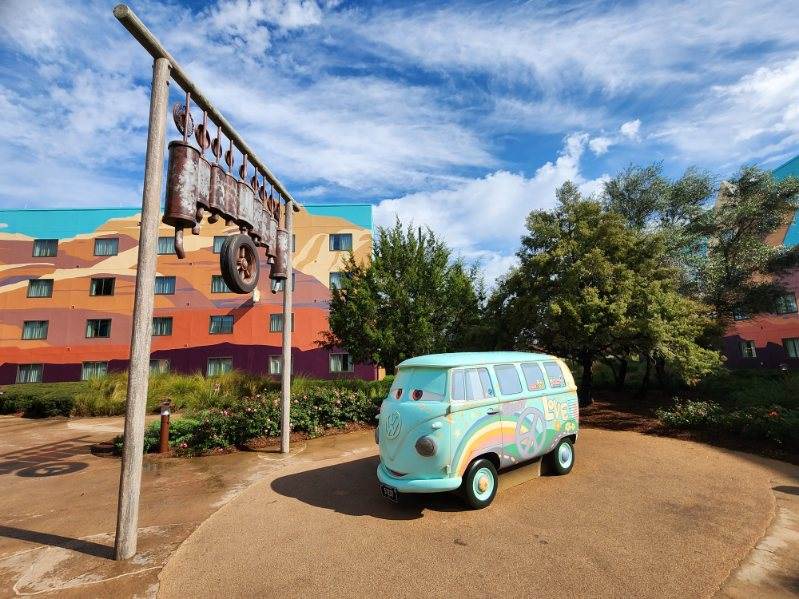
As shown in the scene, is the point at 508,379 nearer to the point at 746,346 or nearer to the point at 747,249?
the point at 747,249

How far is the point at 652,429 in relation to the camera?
10445 mm

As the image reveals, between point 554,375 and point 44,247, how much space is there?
115 feet

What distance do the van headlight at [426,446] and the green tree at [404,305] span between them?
9402 millimetres

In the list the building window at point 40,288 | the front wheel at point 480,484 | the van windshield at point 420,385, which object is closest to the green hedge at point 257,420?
the van windshield at point 420,385

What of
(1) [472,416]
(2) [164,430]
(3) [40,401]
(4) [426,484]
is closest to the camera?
(4) [426,484]

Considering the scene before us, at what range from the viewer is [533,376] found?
6.67 meters

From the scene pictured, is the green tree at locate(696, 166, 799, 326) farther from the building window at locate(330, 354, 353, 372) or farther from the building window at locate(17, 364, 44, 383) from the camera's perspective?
the building window at locate(17, 364, 44, 383)

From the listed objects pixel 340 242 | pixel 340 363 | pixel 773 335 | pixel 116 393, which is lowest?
pixel 116 393

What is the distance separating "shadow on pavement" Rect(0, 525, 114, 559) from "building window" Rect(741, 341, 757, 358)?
32153mm

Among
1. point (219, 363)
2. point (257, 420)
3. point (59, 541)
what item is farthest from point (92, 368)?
point (59, 541)

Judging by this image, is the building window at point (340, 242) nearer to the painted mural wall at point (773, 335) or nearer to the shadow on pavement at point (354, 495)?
the shadow on pavement at point (354, 495)

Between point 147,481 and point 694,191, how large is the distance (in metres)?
24.6

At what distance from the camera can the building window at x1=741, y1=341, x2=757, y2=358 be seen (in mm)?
24797

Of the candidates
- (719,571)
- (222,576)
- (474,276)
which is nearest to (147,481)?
(222,576)
